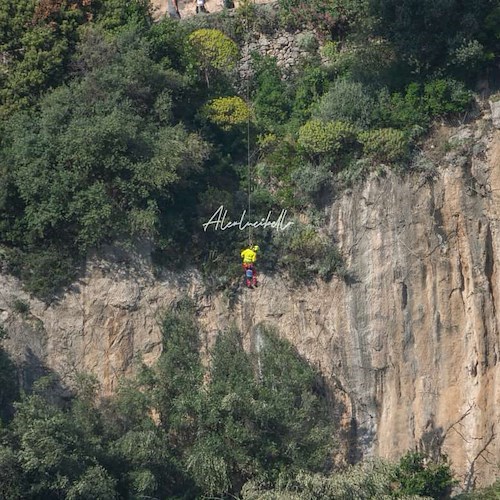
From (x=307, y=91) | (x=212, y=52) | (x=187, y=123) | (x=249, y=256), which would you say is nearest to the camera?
(x=249, y=256)

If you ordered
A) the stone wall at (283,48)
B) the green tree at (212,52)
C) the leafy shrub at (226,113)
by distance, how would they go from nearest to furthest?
1. the leafy shrub at (226,113)
2. the green tree at (212,52)
3. the stone wall at (283,48)

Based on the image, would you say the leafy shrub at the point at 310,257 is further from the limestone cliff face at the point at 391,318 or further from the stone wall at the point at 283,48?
the stone wall at the point at 283,48

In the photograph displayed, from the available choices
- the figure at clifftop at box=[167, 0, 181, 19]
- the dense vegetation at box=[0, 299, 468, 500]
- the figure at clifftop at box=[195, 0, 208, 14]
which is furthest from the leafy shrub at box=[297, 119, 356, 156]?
the figure at clifftop at box=[167, 0, 181, 19]

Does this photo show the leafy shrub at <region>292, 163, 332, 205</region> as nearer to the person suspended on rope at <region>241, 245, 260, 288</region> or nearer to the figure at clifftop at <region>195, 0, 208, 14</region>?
the person suspended on rope at <region>241, 245, 260, 288</region>

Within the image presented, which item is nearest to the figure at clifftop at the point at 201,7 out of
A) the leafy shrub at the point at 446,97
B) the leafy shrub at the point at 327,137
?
the leafy shrub at the point at 327,137

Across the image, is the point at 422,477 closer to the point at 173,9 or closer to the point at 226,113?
the point at 226,113

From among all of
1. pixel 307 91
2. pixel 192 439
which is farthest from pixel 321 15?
pixel 192 439

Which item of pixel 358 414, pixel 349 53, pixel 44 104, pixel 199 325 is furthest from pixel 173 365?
pixel 349 53
